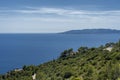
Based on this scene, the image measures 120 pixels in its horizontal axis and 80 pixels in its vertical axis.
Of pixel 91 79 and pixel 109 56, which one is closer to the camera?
pixel 91 79

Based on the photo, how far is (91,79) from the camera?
26.6m

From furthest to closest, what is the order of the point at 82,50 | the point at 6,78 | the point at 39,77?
1. the point at 82,50
2. the point at 6,78
3. the point at 39,77

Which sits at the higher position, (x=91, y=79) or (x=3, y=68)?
(x=91, y=79)

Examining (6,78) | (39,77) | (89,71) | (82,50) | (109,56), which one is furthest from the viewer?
(82,50)

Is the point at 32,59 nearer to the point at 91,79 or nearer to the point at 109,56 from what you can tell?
the point at 109,56

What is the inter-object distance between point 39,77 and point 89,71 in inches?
322

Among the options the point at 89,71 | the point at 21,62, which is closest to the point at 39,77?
the point at 89,71

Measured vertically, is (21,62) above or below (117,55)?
below

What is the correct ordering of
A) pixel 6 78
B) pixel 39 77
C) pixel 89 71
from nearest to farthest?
pixel 89 71
pixel 39 77
pixel 6 78

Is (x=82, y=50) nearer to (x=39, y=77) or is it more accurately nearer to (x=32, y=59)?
(x=39, y=77)

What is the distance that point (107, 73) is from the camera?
87.9 feet

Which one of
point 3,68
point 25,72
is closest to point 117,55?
point 25,72

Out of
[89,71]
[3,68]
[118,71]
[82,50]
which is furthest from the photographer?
[3,68]

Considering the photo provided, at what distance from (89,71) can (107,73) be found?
467 cm
